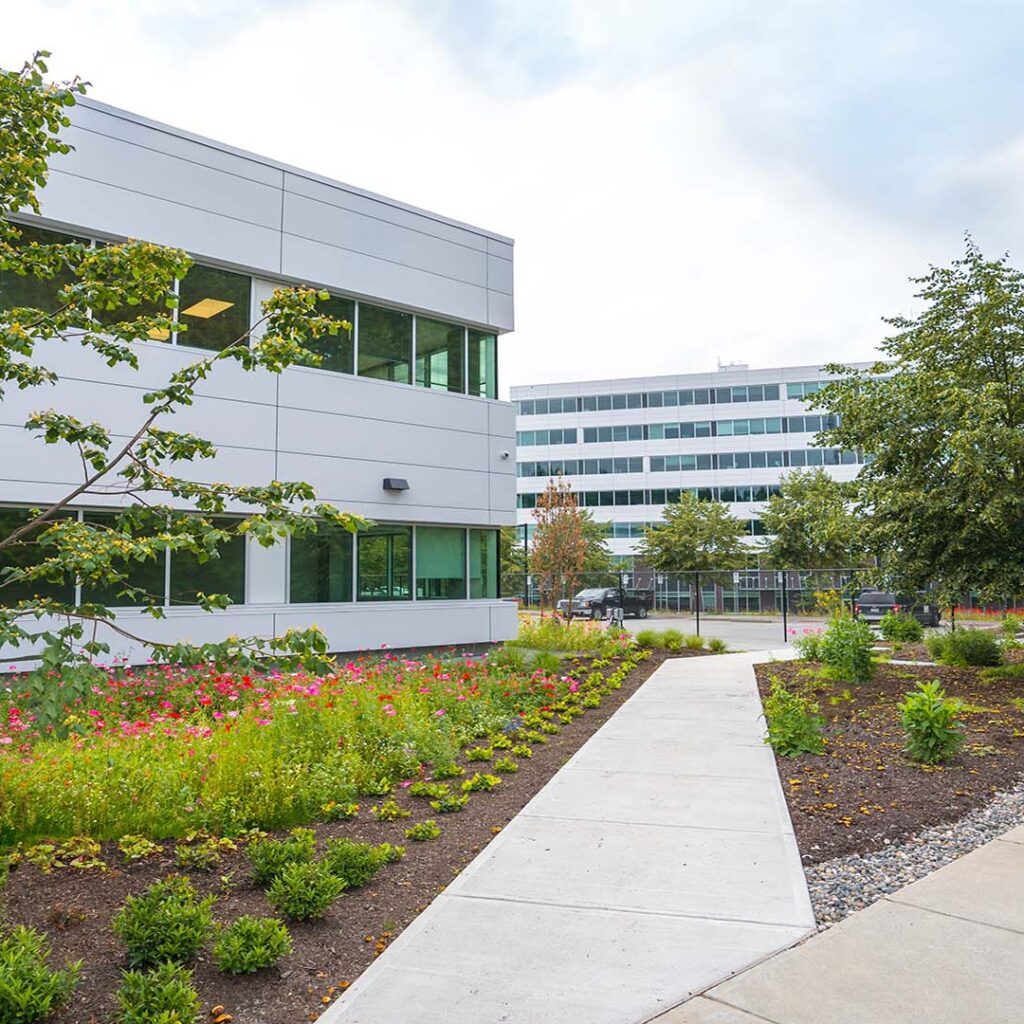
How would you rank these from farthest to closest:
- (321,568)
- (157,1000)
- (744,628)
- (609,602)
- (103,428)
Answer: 1. (609,602)
2. (744,628)
3. (321,568)
4. (103,428)
5. (157,1000)

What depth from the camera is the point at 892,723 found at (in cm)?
879

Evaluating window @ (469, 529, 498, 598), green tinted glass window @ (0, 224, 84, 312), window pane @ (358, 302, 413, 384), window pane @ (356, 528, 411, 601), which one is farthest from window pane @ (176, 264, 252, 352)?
window @ (469, 529, 498, 598)

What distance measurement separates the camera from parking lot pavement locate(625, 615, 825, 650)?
20.8m

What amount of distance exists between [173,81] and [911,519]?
33.1 feet

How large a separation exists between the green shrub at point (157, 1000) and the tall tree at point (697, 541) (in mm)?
41978

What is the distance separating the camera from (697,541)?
4388 centimetres

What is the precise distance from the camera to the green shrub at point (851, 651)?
11742mm

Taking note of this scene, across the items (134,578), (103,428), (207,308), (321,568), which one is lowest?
(134,578)

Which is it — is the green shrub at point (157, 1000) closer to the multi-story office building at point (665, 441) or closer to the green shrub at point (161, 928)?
the green shrub at point (161, 928)

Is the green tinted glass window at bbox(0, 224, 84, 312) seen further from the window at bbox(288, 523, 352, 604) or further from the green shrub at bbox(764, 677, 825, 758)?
the green shrub at bbox(764, 677, 825, 758)

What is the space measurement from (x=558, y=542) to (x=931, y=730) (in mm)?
13429

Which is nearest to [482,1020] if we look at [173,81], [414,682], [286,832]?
[286,832]

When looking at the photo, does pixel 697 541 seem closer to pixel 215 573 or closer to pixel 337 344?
pixel 337 344

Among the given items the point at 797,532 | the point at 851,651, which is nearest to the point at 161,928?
the point at 851,651
